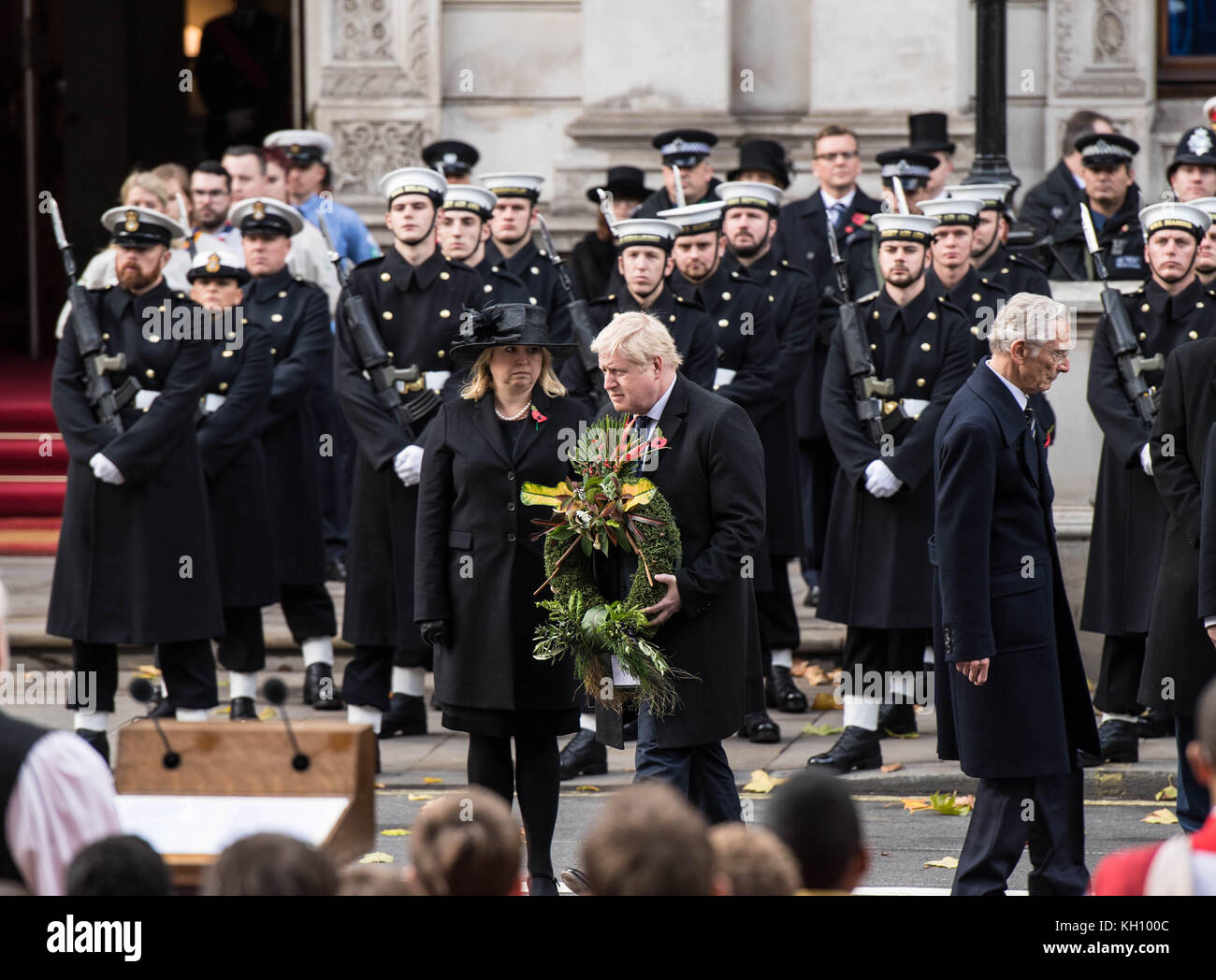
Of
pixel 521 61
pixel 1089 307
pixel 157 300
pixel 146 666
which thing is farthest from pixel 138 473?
pixel 521 61

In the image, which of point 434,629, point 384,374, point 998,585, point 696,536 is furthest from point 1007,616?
point 384,374

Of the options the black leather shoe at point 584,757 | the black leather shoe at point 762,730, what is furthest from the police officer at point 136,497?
the black leather shoe at point 762,730

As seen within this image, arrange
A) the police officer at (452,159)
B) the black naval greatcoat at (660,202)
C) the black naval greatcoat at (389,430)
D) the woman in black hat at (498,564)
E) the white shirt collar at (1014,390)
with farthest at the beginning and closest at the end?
the police officer at (452,159)
the black naval greatcoat at (660,202)
the black naval greatcoat at (389,430)
the woman in black hat at (498,564)
the white shirt collar at (1014,390)

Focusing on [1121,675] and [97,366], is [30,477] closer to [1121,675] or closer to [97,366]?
[97,366]

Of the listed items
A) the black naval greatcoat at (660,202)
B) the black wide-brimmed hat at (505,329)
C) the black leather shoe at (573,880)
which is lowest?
the black leather shoe at (573,880)

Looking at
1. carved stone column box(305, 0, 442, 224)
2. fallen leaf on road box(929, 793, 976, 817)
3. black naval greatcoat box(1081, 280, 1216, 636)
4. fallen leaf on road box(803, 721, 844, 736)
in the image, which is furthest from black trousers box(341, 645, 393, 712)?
carved stone column box(305, 0, 442, 224)

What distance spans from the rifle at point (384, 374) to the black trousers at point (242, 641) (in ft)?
3.94

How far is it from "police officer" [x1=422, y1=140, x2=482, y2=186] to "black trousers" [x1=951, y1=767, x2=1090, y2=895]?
6105 millimetres

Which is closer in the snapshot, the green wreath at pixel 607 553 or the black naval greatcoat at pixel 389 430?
the green wreath at pixel 607 553

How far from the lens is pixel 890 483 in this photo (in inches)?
323

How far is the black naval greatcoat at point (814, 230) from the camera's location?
34.9 ft

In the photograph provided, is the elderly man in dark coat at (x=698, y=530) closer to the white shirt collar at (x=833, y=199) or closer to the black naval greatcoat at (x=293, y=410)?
the black naval greatcoat at (x=293, y=410)

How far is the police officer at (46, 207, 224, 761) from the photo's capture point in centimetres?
813

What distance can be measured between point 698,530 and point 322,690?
3.54 metres
